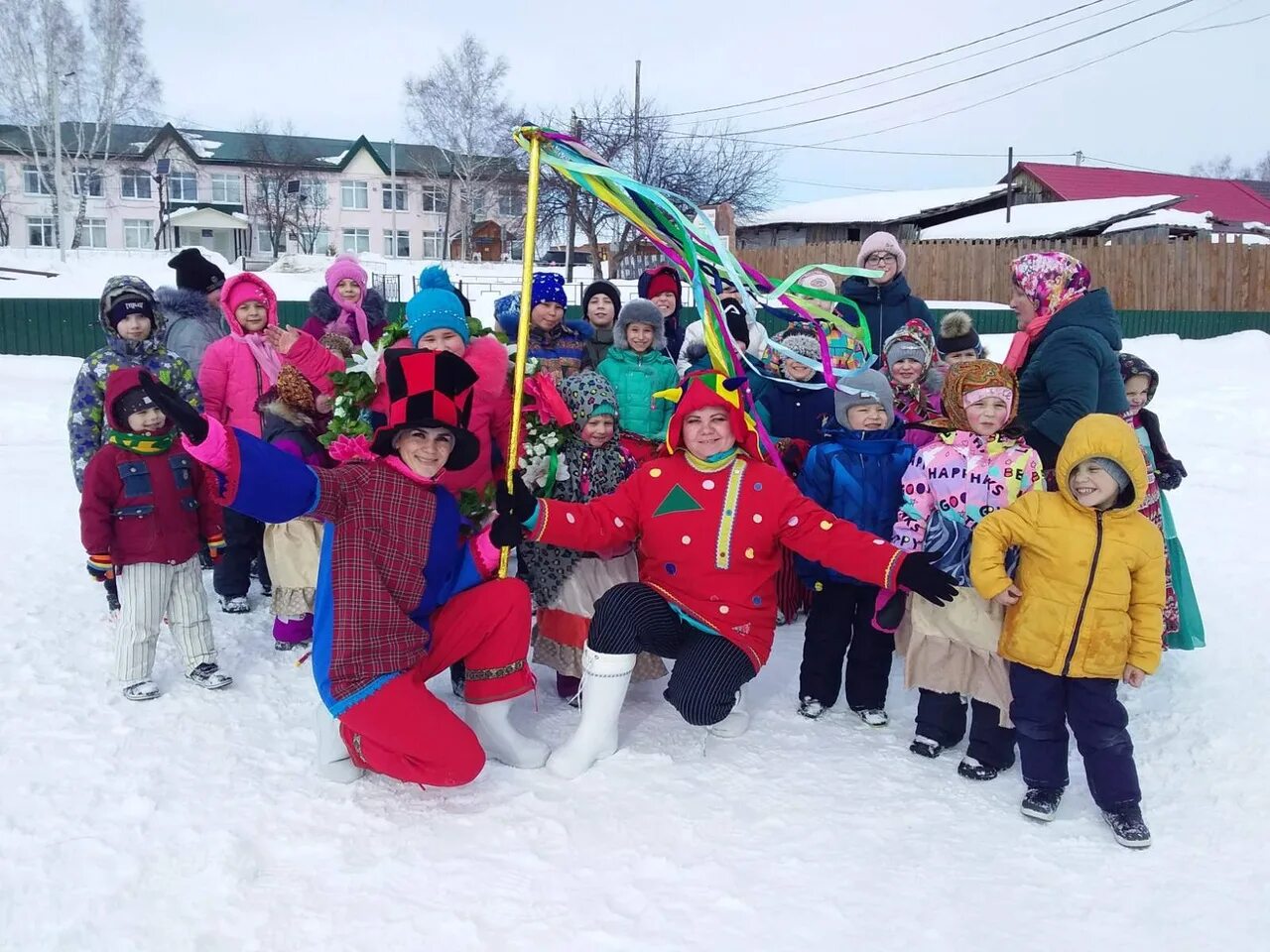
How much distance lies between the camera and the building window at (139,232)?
42.9 metres

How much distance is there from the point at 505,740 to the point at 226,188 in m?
48.5

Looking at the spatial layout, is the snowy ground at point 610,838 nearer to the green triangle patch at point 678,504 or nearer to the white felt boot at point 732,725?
the white felt boot at point 732,725

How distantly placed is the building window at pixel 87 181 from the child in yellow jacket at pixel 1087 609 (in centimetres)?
3886

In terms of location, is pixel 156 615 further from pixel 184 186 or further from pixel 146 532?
pixel 184 186

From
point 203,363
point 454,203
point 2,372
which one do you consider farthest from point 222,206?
point 203,363

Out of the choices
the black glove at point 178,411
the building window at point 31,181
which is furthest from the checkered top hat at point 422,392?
the building window at point 31,181

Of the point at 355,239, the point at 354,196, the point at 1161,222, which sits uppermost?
the point at 354,196

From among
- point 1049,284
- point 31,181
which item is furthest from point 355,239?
point 1049,284

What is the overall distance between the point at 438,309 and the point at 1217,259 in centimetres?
1870

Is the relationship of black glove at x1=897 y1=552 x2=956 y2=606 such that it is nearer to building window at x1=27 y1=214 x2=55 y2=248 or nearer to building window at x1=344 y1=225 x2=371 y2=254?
building window at x1=344 y1=225 x2=371 y2=254

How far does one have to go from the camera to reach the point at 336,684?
2.88 metres

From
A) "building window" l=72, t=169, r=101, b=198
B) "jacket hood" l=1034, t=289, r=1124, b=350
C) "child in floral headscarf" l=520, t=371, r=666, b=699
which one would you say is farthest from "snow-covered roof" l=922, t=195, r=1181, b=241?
"building window" l=72, t=169, r=101, b=198

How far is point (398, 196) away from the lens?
46.4 m

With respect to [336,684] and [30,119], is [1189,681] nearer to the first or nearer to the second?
[336,684]
